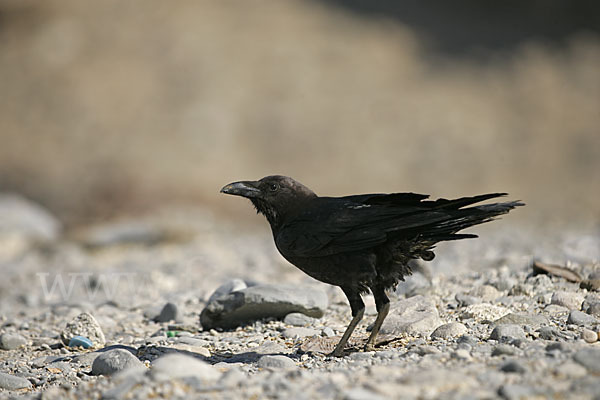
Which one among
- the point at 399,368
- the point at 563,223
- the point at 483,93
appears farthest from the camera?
the point at 483,93

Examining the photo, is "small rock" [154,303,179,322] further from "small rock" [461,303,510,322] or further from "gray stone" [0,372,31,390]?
"small rock" [461,303,510,322]

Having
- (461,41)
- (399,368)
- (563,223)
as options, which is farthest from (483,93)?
(399,368)

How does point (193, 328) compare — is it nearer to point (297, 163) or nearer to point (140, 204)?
point (140, 204)

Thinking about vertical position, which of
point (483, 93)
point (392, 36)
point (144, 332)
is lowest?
point (144, 332)

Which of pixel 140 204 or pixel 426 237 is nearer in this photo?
pixel 426 237

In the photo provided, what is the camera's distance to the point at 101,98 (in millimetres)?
24719

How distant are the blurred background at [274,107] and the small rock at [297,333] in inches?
532

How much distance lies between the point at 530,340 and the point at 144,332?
376 cm

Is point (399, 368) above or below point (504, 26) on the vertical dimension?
below

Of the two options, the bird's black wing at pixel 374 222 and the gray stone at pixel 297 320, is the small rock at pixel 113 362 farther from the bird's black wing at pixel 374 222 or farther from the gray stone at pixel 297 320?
the gray stone at pixel 297 320

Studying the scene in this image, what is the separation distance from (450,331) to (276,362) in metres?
1.41

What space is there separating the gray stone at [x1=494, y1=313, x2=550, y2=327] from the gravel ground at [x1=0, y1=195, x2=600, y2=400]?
1 centimetres

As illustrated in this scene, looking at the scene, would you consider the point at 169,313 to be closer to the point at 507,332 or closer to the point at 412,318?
the point at 412,318

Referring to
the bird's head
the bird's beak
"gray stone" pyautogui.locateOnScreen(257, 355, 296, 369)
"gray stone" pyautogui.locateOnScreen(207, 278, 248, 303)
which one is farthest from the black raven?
"gray stone" pyautogui.locateOnScreen(207, 278, 248, 303)
